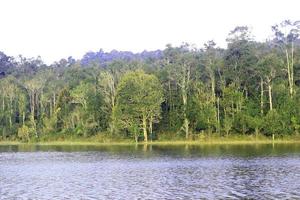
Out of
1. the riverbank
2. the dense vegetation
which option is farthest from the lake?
the dense vegetation

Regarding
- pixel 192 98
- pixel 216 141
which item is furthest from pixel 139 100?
pixel 216 141

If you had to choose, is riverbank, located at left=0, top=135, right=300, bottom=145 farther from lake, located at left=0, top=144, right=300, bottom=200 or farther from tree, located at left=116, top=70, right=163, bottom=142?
lake, located at left=0, top=144, right=300, bottom=200

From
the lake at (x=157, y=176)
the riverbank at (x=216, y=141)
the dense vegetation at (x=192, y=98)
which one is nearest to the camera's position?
the lake at (x=157, y=176)

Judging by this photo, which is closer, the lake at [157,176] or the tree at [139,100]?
the lake at [157,176]

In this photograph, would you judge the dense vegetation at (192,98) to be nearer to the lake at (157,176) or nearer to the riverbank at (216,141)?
the riverbank at (216,141)

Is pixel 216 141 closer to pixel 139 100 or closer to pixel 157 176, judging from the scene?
pixel 139 100

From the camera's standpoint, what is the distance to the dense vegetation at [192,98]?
8388 cm

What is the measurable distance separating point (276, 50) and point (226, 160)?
4517 centimetres

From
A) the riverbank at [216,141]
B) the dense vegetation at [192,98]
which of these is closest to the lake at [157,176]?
the riverbank at [216,141]

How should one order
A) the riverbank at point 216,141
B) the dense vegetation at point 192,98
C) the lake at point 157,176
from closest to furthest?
the lake at point 157,176 < the riverbank at point 216,141 < the dense vegetation at point 192,98

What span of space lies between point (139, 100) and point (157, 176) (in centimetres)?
4237

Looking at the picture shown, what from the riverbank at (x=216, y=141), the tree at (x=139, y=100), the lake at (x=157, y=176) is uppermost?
the tree at (x=139, y=100)

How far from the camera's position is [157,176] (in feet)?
139

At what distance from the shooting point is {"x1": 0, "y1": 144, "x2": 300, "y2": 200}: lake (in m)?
33.2
